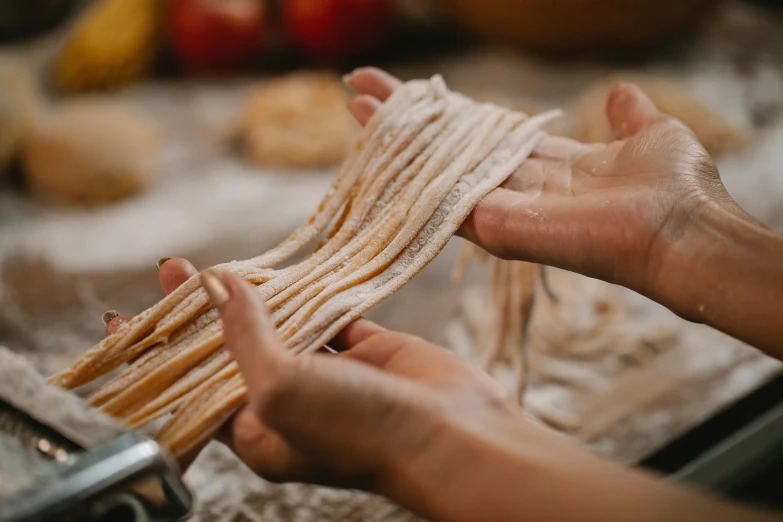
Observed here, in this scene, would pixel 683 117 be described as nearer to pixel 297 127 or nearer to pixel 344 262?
pixel 297 127

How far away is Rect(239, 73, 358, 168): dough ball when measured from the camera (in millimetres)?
1918

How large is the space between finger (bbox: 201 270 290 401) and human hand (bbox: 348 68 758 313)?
39cm

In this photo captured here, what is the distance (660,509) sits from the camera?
1.85ft

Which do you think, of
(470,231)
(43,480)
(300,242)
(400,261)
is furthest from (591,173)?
(43,480)

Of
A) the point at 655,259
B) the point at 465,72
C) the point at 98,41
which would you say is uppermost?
the point at 98,41

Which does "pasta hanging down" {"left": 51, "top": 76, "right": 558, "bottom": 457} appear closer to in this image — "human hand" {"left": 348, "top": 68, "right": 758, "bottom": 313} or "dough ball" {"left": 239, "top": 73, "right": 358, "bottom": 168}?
"human hand" {"left": 348, "top": 68, "right": 758, "bottom": 313}

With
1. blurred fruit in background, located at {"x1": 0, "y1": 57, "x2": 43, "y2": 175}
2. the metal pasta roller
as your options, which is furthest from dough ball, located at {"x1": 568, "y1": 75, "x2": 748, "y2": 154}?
blurred fruit in background, located at {"x1": 0, "y1": 57, "x2": 43, "y2": 175}

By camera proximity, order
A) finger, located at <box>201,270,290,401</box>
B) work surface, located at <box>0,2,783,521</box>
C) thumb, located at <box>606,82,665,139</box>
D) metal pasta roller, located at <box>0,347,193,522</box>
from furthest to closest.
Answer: work surface, located at <box>0,2,783,521</box>
thumb, located at <box>606,82,665,139</box>
finger, located at <box>201,270,290,401</box>
metal pasta roller, located at <box>0,347,193,522</box>

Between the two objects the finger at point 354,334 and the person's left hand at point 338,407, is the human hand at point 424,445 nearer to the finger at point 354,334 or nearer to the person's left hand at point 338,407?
the person's left hand at point 338,407

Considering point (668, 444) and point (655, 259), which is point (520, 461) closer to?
point (655, 259)

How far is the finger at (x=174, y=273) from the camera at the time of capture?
0.88 metres

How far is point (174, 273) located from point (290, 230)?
2.74ft

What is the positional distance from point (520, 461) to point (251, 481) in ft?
1.74

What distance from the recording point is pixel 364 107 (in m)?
1.11
